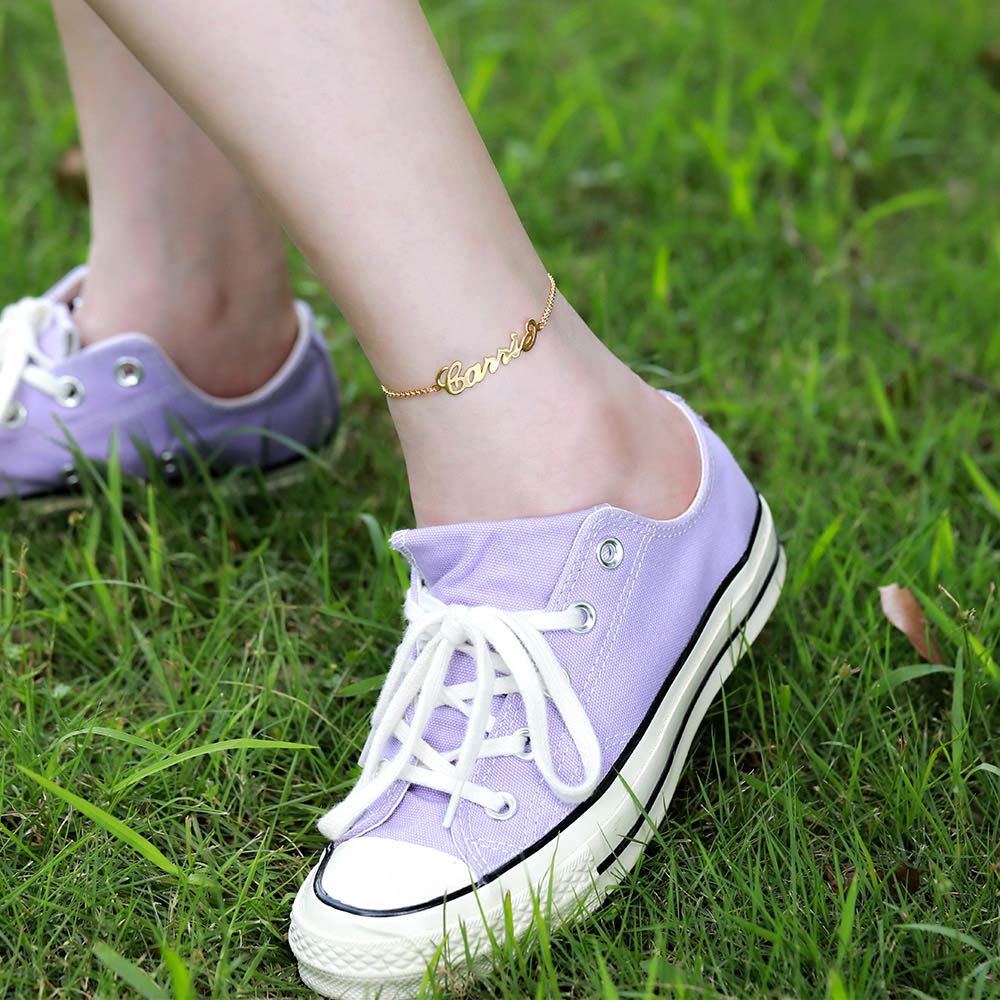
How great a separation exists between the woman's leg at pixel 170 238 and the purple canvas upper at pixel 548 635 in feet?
1.86

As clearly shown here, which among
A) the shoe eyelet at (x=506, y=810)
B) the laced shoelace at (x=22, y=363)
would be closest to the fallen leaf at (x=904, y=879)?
the shoe eyelet at (x=506, y=810)

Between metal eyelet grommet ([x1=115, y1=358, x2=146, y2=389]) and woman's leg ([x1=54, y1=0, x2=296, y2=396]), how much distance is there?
48 mm

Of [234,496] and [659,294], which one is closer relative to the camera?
[234,496]

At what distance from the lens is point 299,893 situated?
0.97m

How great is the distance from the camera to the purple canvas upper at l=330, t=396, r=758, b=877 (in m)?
0.98

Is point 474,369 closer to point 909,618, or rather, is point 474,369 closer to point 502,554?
point 502,554

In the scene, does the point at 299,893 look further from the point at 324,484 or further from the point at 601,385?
the point at 324,484

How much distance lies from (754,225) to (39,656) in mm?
1297

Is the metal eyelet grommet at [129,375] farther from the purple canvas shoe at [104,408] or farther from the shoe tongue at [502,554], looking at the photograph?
the shoe tongue at [502,554]

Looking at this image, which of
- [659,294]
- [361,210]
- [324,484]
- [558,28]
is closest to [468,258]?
[361,210]

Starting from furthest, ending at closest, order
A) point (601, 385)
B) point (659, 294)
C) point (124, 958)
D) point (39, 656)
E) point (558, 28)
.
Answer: point (558, 28) → point (659, 294) → point (39, 656) → point (601, 385) → point (124, 958)

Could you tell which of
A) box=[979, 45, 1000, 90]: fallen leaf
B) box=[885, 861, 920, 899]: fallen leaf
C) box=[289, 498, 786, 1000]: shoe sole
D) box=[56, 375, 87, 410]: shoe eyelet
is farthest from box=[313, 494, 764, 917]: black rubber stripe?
box=[979, 45, 1000, 90]: fallen leaf

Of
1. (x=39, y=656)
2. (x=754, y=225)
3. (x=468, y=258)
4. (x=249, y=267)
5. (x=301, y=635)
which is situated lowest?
(x=754, y=225)

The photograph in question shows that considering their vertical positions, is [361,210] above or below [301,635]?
above
